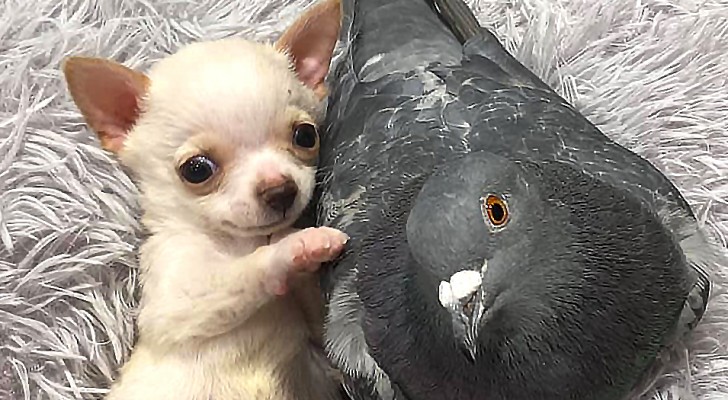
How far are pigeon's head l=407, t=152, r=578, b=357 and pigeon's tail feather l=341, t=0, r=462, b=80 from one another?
1.14 feet

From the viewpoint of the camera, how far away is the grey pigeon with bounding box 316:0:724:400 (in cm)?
93

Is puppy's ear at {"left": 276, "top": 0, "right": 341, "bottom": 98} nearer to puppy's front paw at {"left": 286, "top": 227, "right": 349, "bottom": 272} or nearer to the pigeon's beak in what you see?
puppy's front paw at {"left": 286, "top": 227, "right": 349, "bottom": 272}

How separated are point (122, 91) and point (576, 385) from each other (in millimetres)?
623

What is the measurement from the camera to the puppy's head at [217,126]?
1139mm

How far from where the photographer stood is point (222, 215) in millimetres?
1146

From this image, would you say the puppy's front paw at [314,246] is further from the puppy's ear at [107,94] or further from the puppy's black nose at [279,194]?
the puppy's ear at [107,94]

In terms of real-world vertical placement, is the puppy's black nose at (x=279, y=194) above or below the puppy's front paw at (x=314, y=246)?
above

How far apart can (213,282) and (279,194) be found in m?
0.14

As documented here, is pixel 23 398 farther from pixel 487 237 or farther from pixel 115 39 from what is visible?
pixel 487 237

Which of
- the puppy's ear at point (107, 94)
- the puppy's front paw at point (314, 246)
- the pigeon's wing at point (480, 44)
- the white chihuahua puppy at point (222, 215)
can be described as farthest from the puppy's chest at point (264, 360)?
the pigeon's wing at point (480, 44)

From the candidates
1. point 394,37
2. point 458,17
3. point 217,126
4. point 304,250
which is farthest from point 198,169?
point 458,17

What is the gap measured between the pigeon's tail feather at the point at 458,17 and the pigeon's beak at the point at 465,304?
0.59 m

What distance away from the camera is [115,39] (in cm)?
141

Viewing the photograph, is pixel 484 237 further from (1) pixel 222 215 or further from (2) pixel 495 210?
(1) pixel 222 215
